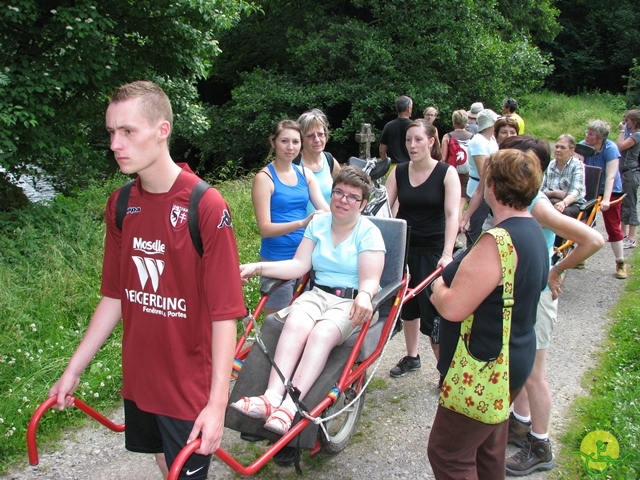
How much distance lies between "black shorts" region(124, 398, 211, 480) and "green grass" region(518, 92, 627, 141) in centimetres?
1691

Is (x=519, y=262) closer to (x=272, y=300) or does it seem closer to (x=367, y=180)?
(x=367, y=180)

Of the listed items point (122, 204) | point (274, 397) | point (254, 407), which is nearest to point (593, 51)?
point (274, 397)

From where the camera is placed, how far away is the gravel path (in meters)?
3.40

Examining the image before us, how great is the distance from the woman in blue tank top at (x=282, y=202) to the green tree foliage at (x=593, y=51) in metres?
30.3

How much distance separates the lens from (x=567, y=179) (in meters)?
6.00

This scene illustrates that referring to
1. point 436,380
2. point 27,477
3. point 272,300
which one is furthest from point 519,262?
point 27,477

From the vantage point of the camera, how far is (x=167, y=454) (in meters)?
2.20

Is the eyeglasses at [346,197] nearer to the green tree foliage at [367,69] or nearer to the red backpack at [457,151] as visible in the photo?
the red backpack at [457,151]

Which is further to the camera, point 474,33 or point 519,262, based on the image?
point 474,33

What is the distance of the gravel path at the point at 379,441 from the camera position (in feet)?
11.1

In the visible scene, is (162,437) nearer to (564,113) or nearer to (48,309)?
(48,309)

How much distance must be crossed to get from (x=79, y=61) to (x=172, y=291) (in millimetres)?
6572

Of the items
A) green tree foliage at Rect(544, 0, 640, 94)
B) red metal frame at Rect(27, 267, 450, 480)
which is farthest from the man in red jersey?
green tree foliage at Rect(544, 0, 640, 94)

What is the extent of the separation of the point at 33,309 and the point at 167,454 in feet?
10.4
